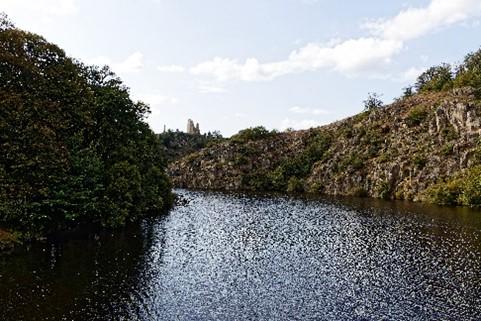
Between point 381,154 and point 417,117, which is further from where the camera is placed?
point 417,117

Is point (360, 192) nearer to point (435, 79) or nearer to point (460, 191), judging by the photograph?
point (460, 191)

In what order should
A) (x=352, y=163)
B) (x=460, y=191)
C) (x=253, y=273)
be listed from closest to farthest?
(x=253, y=273)
(x=460, y=191)
(x=352, y=163)

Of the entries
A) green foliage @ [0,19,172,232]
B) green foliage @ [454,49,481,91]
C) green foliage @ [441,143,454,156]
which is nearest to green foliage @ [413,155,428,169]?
green foliage @ [441,143,454,156]

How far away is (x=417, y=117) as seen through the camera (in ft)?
465

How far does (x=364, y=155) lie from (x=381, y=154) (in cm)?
607

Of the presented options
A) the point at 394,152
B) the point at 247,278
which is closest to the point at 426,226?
the point at 247,278

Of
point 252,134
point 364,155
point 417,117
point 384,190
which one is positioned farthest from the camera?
point 252,134

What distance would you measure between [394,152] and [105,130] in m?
93.3

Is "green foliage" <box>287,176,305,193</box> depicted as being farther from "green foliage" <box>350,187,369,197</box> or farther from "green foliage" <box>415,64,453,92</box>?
"green foliage" <box>415,64,453,92</box>

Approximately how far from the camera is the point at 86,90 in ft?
219

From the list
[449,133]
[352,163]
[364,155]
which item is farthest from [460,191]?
[364,155]

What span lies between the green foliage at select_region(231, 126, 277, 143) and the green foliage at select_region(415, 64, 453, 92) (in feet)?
198

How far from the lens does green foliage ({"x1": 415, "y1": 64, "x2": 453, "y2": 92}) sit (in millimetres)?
163250

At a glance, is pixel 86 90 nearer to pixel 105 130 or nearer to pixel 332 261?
pixel 105 130
